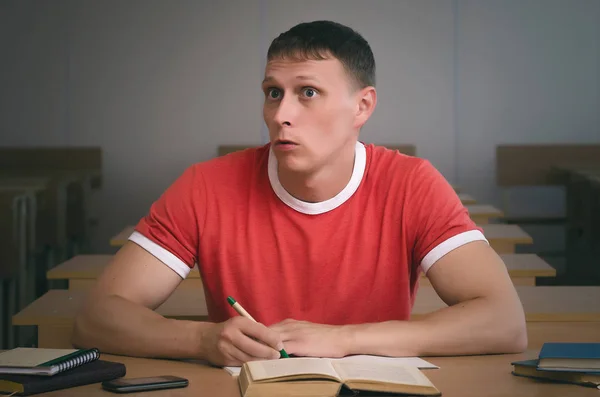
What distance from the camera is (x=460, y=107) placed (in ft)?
17.5

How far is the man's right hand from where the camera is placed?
152cm

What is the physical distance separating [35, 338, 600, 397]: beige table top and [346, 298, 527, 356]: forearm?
0.07ft

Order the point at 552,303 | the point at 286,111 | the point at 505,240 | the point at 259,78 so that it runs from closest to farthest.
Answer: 1. the point at 286,111
2. the point at 552,303
3. the point at 505,240
4. the point at 259,78

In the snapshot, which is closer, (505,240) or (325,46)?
(325,46)

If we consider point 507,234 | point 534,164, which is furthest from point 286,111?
point 534,164

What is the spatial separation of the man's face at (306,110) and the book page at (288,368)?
504 millimetres

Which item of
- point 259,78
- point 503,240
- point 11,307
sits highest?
point 259,78

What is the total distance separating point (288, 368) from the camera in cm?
135

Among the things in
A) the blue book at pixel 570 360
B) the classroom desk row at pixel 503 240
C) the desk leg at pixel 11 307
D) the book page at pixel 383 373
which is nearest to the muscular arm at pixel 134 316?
the book page at pixel 383 373

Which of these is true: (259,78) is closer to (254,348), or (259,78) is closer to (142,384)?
(254,348)

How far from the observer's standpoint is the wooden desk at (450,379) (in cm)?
137

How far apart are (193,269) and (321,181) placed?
1110mm

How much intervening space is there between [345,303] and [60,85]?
3.41 meters

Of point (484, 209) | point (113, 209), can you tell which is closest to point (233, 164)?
point (484, 209)
